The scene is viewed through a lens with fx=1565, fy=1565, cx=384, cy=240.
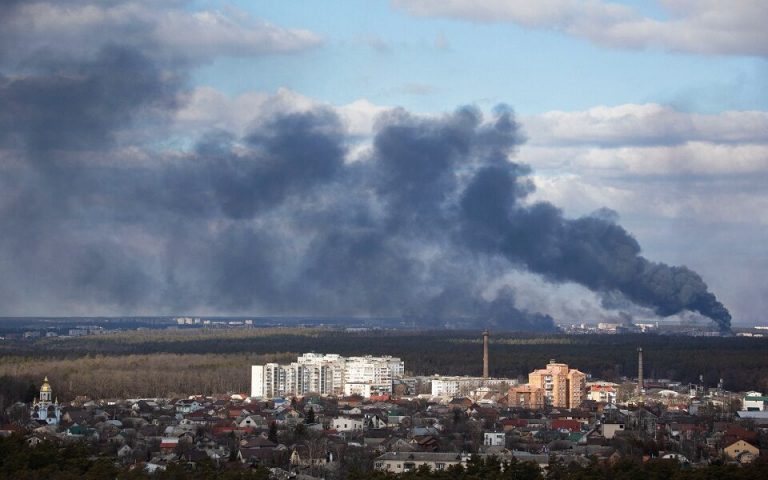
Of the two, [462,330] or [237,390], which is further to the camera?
[462,330]

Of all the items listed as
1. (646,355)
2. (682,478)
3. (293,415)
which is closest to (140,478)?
(682,478)

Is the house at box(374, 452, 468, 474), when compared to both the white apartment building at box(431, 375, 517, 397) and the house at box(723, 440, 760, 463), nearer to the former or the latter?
the house at box(723, 440, 760, 463)

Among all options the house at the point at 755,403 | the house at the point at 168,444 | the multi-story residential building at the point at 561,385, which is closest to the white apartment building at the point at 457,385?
the multi-story residential building at the point at 561,385

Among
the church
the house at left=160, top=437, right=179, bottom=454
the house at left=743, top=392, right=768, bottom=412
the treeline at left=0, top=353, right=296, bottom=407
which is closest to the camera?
the house at left=160, top=437, right=179, bottom=454

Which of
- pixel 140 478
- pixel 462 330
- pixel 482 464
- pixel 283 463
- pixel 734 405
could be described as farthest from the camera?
pixel 462 330

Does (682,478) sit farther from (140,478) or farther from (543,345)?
(543,345)

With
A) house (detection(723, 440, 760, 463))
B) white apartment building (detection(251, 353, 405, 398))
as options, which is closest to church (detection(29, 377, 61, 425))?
white apartment building (detection(251, 353, 405, 398))

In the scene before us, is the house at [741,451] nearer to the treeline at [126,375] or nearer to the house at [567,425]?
the house at [567,425]

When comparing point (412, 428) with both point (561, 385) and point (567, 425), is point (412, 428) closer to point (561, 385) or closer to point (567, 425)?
point (567, 425)
